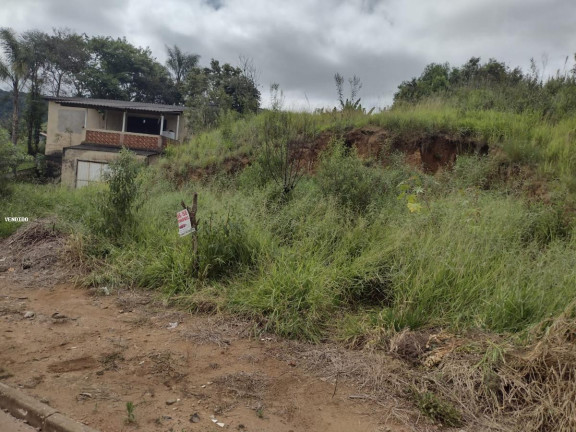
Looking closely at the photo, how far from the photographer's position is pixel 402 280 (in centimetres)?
412

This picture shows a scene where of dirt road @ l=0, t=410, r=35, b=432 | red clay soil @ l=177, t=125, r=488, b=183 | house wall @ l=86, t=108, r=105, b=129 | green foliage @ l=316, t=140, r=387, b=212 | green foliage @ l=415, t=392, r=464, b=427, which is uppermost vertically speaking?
house wall @ l=86, t=108, r=105, b=129

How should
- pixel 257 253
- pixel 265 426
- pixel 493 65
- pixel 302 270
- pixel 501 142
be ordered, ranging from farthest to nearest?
pixel 493 65 < pixel 501 142 < pixel 257 253 < pixel 302 270 < pixel 265 426

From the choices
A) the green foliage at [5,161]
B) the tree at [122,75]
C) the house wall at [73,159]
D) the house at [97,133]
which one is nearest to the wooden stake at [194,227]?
the green foliage at [5,161]

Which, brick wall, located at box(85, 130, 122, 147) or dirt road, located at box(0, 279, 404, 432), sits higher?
brick wall, located at box(85, 130, 122, 147)

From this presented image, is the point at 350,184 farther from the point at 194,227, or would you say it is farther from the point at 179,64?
the point at 179,64

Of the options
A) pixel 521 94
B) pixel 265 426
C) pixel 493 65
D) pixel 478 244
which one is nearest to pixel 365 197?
pixel 478 244

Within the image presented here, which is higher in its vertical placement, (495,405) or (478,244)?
(478,244)

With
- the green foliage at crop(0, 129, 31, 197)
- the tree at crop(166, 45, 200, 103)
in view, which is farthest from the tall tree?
the green foliage at crop(0, 129, 31, 197)

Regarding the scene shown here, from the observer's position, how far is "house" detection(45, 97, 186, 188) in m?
19.7

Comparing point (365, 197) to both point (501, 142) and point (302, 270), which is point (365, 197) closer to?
point (302, 270)

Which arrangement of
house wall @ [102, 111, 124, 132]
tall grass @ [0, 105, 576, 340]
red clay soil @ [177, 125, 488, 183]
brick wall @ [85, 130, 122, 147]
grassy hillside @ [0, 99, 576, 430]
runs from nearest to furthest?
1. grassy hillside @ [0, 99, 576, 430]
2. tall grass @ [0, 105, 576, 340]
3. red clay soil @ [177, 125, 488, 183]
4. brick wall @ [85, 130, 122, 147]
5. house wall @ [102, 111, 124, 132]

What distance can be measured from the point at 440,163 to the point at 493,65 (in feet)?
30.3

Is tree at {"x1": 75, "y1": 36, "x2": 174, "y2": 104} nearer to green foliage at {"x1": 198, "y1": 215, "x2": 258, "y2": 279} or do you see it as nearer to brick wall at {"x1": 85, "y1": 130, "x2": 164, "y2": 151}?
brick wall at {"x1": 85, "y1": 130, "x2": 164, "y2": 151}

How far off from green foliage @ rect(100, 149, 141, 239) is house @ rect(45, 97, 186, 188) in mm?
13120
